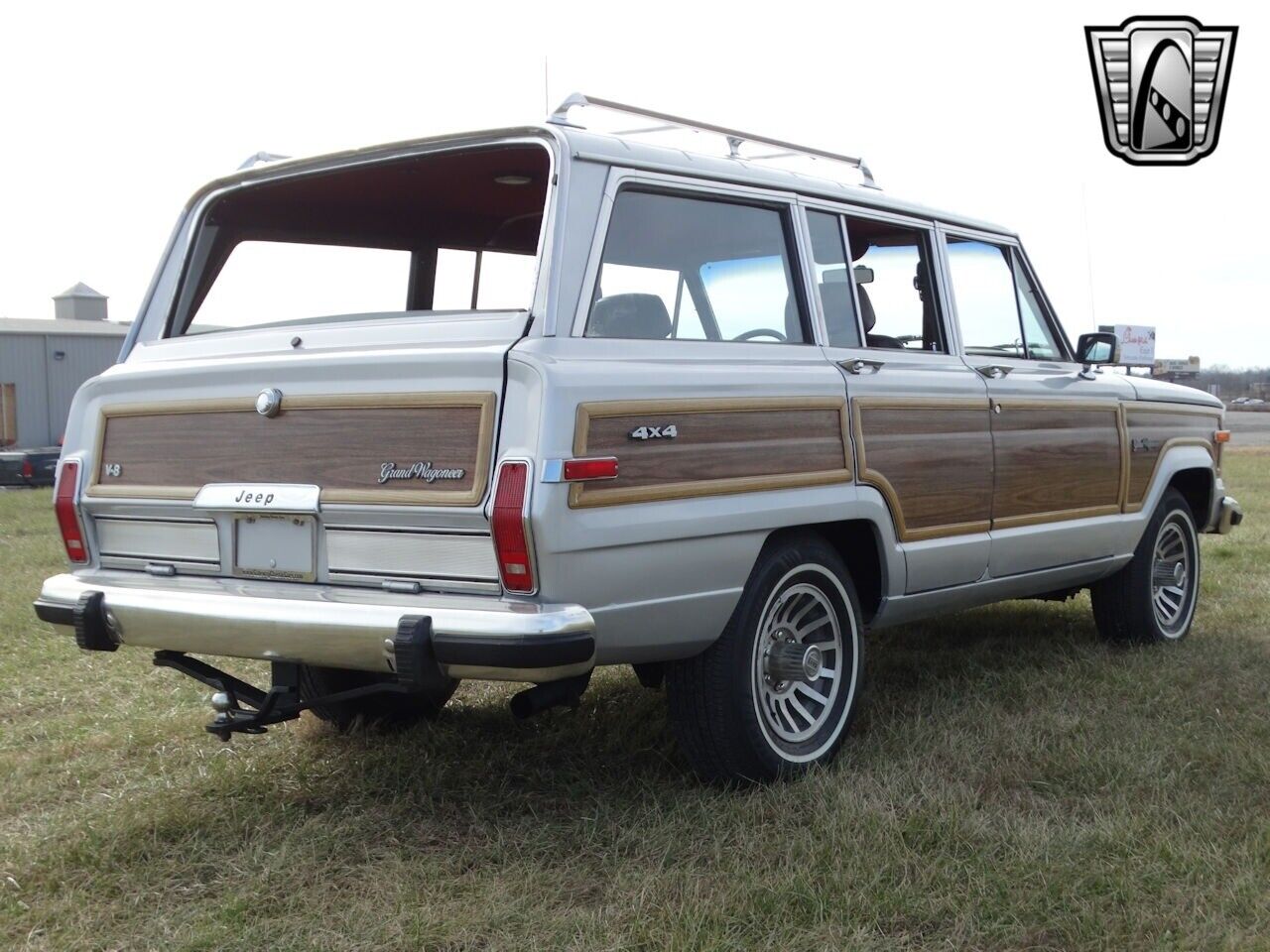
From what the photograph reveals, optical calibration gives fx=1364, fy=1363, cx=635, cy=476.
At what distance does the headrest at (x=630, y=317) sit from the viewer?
3904 millimetres

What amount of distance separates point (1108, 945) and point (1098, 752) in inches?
54.7

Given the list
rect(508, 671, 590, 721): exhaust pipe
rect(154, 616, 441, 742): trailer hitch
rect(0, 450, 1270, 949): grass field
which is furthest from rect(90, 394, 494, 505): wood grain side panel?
rect(0, 450, 1270, 949): grass field

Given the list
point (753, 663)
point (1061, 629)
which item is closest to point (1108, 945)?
point (753, 663)

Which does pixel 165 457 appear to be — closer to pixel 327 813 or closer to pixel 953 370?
pixel 327 813

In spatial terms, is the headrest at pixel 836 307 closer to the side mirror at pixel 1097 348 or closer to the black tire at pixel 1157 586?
the side mirror at pixel 1097 348

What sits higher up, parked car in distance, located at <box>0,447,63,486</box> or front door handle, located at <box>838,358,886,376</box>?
front door handle, located at <box>838,358,886,376</box>

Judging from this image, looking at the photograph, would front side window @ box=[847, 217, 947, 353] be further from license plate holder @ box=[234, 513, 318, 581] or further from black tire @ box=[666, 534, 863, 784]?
license plate holder @ box=[234, 513, 318, 581]

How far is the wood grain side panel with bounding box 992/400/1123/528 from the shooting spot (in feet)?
17.5

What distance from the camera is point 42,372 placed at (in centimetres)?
3042

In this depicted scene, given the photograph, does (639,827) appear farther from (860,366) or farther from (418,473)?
(860,366)

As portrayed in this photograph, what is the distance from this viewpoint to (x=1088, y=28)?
895 centimetres

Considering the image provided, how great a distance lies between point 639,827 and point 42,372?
97.9 feet

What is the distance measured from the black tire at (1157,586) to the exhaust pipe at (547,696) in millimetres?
3502

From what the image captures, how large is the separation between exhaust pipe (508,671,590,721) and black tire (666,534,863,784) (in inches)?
16.3
